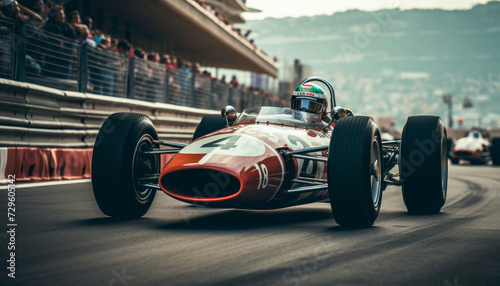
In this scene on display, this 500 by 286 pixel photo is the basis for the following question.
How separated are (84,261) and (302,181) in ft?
8.70

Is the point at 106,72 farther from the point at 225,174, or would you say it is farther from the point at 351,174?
the point at 351,174

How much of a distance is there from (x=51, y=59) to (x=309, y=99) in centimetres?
522

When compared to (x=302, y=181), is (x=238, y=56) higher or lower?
higher

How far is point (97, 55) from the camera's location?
12688 millimetres

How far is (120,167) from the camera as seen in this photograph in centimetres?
589

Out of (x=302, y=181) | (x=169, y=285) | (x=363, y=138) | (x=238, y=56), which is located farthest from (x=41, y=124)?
(x=238, y=56)

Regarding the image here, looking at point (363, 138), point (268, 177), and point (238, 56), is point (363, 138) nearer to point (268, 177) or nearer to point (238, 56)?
point (268, 177)

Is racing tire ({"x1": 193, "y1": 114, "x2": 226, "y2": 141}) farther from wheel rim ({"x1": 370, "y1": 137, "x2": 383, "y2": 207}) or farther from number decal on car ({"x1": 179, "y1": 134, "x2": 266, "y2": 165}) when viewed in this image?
wheel rim ({"x1": 370, "y1": 137, "x2": 383, "y2": 207})

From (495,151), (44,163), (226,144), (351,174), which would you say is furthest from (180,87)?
(495,151)

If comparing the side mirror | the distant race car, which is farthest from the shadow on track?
the distant race car

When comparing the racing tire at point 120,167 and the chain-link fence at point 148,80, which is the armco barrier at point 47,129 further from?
the racing tire at point 120,167

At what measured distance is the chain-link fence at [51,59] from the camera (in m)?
10.3

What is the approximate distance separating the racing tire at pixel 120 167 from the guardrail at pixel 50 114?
13.4 ft

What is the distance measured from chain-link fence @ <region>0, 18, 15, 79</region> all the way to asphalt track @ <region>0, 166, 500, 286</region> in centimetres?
316
